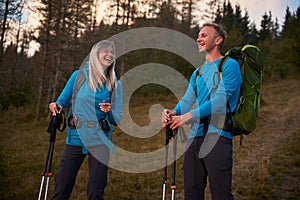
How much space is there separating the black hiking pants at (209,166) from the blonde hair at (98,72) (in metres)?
1.28

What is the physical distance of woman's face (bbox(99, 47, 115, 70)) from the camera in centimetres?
381

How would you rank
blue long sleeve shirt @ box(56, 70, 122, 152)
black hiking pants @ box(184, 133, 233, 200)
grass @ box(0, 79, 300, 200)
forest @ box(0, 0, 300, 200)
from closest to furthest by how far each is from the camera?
black hiking pants @ box(184, 133, 233, 200) → blue long sleeve shirt @ box(56, 70, 122, 152) → grass @ box(0, 79, 300, 200) → forest @ box(0, 0, 300, 200)

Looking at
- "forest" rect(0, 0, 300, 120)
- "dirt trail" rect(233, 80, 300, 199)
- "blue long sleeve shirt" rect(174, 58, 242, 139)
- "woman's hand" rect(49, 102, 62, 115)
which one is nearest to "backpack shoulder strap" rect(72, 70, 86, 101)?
"woman's hand" rect(49, 102, 62, 115)

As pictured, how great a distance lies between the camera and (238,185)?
6621 mm

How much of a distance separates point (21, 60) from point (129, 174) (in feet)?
130

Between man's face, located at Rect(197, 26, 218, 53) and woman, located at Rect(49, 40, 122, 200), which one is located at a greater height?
man's face, located at Rect(197, 26, 218, 53)

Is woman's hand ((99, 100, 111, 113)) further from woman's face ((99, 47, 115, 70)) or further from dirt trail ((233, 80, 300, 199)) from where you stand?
dirt trail ((233, 80, 300, 199))

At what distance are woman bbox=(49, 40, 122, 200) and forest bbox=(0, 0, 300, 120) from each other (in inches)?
605

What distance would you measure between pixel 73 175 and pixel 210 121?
176 cm

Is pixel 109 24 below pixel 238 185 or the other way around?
the other way around

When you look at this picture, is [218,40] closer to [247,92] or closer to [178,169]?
[247,92]

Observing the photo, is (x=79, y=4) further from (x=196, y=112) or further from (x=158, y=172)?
(x=196, y=112)

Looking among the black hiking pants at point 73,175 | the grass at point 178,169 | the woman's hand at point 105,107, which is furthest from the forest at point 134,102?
the woman's hand at point 105,107

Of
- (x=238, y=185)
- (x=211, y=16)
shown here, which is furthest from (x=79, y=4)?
(x=238, y=185)
